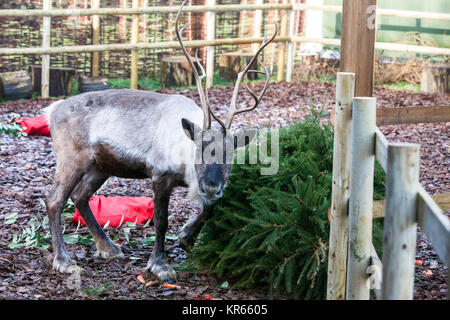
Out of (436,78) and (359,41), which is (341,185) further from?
(436,78)

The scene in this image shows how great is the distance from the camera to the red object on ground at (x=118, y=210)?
596 cm

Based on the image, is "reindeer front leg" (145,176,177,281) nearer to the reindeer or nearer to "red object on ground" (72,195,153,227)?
the reindeer

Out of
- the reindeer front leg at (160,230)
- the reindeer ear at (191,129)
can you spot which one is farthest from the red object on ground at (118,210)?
the reindeer ear at (191,129)

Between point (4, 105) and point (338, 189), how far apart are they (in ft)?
26.3

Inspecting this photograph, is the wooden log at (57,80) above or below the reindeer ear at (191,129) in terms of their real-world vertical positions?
above

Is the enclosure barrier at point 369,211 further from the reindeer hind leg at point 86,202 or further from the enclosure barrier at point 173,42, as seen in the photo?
the enclosure barrier at point 173,42

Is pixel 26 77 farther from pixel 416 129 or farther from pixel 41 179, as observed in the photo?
pixel 416 129

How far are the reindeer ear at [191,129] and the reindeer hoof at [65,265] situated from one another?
1353 mm

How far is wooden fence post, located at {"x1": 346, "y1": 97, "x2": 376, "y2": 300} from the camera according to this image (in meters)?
3.17

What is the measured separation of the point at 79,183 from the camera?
217 inches

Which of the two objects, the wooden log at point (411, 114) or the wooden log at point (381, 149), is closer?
the wooden log at point (381, 149)

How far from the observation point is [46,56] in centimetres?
1111

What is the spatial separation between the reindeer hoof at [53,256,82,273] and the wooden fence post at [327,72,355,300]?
2101 mm
